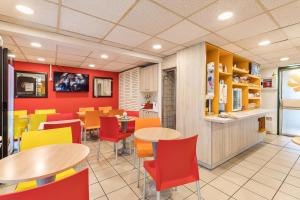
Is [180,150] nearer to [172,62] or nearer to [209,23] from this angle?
[209,23]

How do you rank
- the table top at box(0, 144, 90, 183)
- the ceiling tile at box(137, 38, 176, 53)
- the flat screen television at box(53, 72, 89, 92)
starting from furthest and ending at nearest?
the flat screen television at box(53, 72, 89, 92) → the ceiling tile at box(137, 38, 176, 53) → the table top at box(0, 144, 90, 183)

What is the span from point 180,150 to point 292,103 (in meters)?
5.54

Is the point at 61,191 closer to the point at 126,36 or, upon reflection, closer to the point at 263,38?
the point at 126,36

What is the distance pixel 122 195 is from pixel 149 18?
242 cm

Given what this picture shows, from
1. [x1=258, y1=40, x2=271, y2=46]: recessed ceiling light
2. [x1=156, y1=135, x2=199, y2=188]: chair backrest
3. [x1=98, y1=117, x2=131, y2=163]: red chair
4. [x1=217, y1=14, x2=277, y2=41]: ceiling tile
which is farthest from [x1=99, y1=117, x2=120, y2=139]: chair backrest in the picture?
[x1=258, y1=40, x2=271, y2=46]: recessed ceiling light

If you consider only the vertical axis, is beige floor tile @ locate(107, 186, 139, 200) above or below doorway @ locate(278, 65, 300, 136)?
below

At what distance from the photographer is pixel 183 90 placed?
3.21 metres

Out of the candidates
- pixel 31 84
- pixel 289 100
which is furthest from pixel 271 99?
pixel 31 84

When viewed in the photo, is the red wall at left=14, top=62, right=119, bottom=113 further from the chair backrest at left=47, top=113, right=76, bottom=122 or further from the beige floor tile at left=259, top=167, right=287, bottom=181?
the beige floor tile at left=259, top=167, right=287, bottom=181

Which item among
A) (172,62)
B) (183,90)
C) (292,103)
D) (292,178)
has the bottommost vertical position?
(292,178)

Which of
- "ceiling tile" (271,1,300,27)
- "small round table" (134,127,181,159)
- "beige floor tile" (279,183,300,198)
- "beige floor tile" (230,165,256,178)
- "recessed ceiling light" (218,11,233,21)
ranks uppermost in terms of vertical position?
"recessed ceiling light" (218,11,233,21)

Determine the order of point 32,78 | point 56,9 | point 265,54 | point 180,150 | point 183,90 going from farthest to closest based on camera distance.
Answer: point 32,78 → point 265,54 → point 183,90 → point 56,9 → point 180,150

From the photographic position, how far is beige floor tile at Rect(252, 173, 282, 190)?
2193 mm

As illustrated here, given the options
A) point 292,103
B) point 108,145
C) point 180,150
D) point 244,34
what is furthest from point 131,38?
point 292,103
